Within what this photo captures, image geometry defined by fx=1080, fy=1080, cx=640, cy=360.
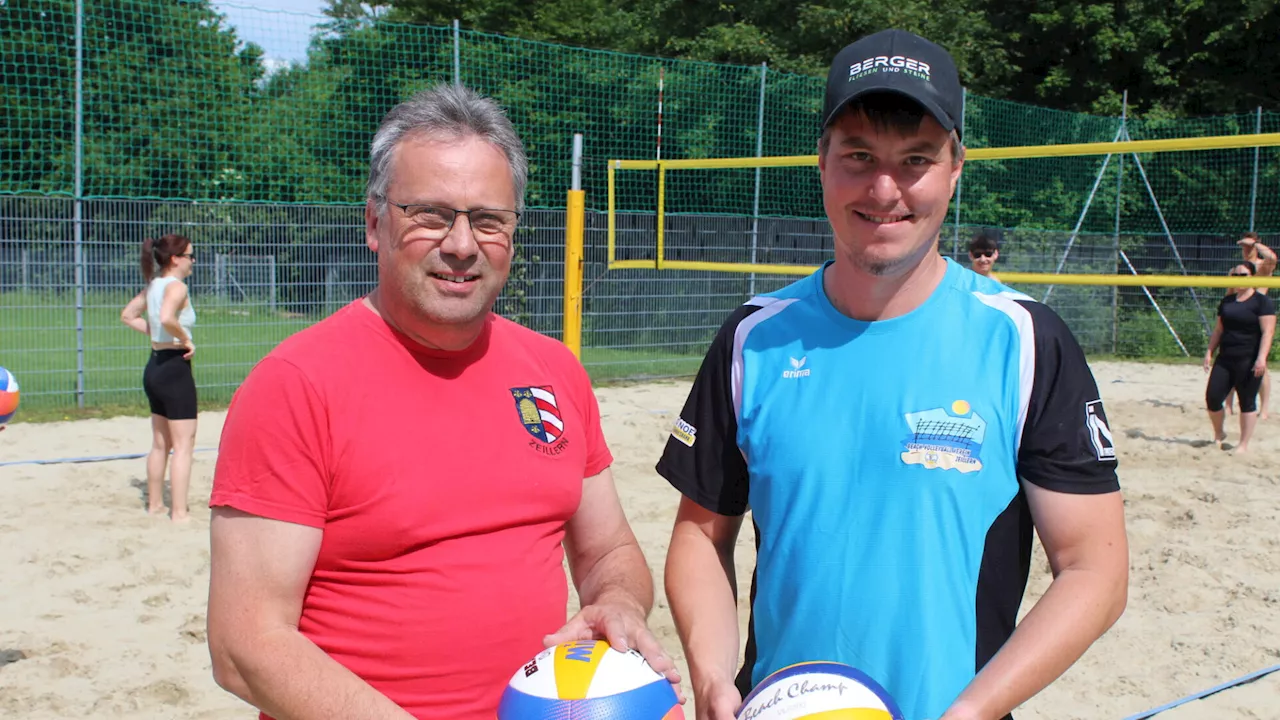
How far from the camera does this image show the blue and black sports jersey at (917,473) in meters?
1.59

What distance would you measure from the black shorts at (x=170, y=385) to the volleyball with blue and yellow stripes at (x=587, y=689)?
183 inches

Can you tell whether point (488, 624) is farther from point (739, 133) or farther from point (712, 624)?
point (739, 133)

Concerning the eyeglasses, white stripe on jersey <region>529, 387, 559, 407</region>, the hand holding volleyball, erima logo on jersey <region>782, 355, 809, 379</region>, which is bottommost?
the hand holding volleyball

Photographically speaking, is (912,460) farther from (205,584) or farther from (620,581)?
(205,584)

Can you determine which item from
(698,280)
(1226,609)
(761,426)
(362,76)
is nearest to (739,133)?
(698,280)

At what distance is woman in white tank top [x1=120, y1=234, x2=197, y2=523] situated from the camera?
5699 mm

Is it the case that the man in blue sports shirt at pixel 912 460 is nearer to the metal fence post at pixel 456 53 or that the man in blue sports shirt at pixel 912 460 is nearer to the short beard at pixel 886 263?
the short beard at pixel 886 263

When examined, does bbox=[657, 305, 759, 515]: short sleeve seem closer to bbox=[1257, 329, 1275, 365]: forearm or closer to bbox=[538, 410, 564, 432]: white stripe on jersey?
bbox=[538, 410, 564, 432]: white stripe on jersey

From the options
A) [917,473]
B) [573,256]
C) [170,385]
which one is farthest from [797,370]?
[573,256]

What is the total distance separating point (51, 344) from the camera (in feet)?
27.7

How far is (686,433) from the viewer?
6.05 feet

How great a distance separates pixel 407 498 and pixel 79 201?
25.1 ft

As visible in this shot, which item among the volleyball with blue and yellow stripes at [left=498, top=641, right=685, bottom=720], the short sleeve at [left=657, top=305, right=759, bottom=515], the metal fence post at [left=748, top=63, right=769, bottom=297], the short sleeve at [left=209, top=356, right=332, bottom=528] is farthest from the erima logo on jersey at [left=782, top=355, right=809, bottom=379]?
the metal fence post at [left=748, top=63, right=769, bottom=297]

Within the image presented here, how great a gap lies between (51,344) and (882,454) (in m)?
8.45
